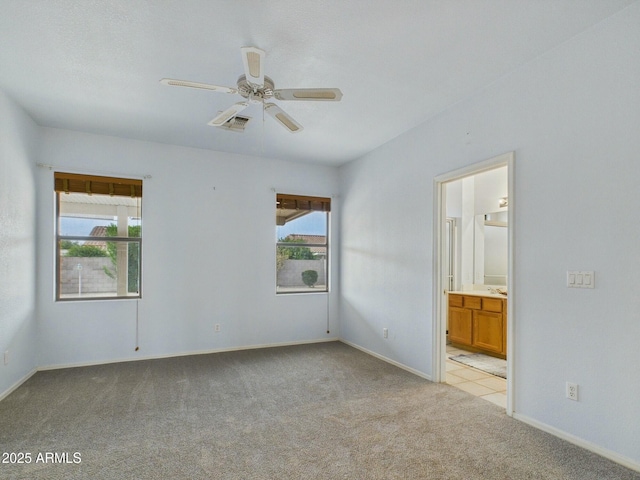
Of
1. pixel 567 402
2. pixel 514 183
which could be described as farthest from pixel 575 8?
pixel 567 402

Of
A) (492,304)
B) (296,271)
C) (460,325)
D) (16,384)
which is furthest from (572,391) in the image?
(16,384)

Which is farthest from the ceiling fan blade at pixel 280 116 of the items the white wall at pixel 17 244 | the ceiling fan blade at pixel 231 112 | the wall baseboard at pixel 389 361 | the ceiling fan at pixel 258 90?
the wall baseboard at pixel 389 361

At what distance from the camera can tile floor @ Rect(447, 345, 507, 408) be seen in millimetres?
3398

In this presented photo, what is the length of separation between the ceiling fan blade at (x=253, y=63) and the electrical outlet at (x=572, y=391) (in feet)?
9.85

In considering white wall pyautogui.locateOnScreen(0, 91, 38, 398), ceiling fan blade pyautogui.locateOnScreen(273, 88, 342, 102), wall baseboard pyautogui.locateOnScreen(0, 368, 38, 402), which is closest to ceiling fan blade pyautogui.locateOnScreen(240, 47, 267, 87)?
ceiling fan blade pyautogui.locateOnScreen(273, 88, 342, 102)

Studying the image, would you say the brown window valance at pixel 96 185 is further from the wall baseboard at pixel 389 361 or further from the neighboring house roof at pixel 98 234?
the wall baseboard at pixel 389 361

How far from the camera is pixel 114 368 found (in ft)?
13.7

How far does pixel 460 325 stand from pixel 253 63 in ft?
14.8

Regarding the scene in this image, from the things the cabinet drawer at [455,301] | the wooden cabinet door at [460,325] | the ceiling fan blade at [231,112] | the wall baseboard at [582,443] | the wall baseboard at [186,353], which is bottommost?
the wall baseboard at [186,353]

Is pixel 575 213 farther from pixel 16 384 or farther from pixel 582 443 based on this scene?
pixel 16 384

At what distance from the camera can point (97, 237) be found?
447 centimetres

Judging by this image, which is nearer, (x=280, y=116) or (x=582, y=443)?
(x=582, y=443)

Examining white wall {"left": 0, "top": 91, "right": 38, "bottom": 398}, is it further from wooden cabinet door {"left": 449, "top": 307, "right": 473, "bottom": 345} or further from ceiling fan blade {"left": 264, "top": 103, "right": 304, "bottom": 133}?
wooden cabinet door {"left": 449, "top": 307, "right": 473, "bottom": 345}

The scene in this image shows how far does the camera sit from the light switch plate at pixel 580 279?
2395mm
